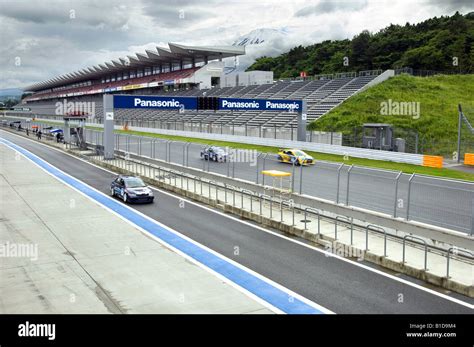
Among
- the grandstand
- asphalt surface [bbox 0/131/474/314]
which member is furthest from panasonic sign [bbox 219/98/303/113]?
asphalt surface [bbox 0/131/474/314]

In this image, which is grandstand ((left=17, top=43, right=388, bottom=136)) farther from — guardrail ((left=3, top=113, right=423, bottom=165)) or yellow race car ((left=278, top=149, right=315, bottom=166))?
yellow race car ((left=278, top=149, right=315, bottom=166))

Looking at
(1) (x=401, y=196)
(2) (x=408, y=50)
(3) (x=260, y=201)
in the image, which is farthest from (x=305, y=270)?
(2) (x=408, y=50)

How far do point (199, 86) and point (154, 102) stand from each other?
55707mm

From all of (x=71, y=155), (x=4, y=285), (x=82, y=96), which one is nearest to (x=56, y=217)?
(x=4, y=285)

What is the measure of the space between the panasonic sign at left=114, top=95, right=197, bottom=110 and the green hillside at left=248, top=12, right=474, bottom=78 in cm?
4416

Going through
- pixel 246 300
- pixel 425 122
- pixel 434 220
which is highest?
pixel 425 122

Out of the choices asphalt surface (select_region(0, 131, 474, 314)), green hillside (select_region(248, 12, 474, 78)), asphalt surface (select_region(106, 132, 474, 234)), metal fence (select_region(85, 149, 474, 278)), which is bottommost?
asphalt surface (select_region(0, 131, 474, 314))

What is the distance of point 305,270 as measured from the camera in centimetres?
1277

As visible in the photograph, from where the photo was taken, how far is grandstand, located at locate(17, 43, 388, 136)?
61500 mm
